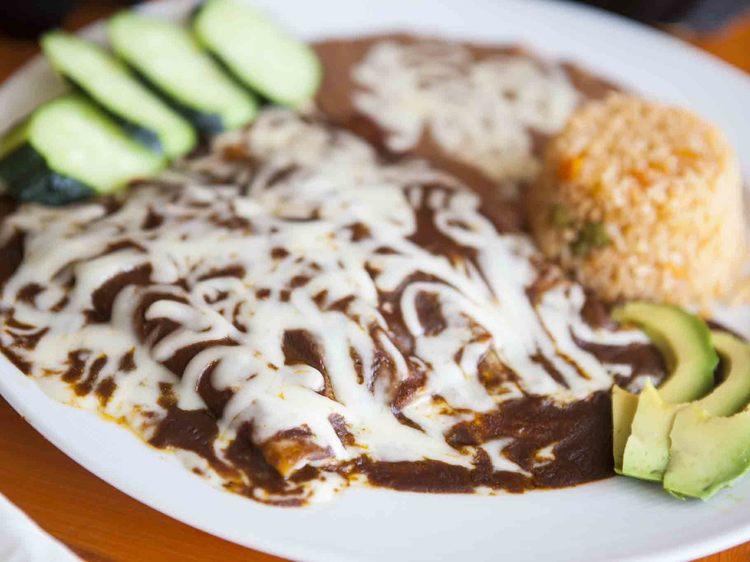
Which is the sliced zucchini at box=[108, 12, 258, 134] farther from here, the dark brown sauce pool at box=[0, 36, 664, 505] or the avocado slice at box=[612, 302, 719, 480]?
the avocado slice at box=[612, 302, 719, 480]

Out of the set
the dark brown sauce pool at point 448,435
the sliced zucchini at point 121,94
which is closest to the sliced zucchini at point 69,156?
the sliced zucchini at point 121,94

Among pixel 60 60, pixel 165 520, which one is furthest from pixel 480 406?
pixel 60 60

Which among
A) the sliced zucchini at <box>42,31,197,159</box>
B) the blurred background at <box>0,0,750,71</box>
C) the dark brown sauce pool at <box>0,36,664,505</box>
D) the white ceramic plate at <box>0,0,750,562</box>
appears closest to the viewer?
the white ceramic plate at <box>0,0,750,562</box>

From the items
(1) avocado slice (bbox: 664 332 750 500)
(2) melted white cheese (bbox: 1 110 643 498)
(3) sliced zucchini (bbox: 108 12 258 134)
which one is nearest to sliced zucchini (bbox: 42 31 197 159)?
(3) sliced zucchini (bbox: 108 12 258 134)

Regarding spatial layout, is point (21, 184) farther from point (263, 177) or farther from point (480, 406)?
point (480, 406)

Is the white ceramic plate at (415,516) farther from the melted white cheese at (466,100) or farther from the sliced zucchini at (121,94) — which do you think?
the melted white cheese at (466,100)

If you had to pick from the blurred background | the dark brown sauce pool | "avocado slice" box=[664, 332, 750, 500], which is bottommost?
the dark brown sauce pool
